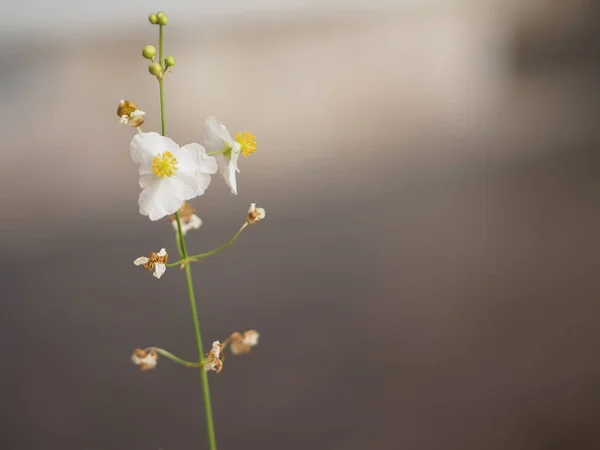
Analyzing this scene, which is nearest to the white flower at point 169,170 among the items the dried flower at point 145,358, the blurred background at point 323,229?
the dried flower at point 145,358

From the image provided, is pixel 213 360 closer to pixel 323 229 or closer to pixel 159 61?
pixel 159 61

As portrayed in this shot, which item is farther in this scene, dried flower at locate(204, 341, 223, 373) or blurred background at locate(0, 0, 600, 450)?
blurred background at locate(0, 0, 600, 450)

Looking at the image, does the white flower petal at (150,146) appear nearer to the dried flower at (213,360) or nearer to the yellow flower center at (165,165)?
the yellow flower center at (165,165)

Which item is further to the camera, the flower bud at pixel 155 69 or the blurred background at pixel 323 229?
the blurred background at pixel 323 229

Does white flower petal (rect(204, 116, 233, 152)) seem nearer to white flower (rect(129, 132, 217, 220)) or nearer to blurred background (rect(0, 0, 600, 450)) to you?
white flower (rect(129, 132, 217, 220))

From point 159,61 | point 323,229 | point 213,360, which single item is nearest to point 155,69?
point 159,61

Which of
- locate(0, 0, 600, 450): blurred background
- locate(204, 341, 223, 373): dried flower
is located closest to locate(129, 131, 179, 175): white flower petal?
locate(204, 341, 223, 373): dried flower

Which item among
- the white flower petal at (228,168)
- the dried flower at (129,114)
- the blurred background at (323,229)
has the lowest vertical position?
the blurred background at (323,229)
